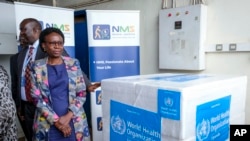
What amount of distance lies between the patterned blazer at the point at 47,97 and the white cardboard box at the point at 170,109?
52 centimetres

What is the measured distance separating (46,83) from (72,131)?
1.13 ft

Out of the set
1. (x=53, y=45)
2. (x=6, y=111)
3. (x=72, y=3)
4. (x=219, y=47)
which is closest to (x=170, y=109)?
(x=6, y=111)

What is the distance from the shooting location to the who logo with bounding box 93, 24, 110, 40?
254cm

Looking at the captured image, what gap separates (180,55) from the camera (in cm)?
238

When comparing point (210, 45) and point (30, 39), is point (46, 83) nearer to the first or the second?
point (30, 39)

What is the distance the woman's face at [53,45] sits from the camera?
1395 mm

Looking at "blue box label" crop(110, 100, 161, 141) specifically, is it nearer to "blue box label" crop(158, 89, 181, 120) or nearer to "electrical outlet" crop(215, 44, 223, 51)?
"blue box label" crop(158, 89, 181, 120)

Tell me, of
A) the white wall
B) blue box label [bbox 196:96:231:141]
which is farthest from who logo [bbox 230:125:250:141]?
the white wall

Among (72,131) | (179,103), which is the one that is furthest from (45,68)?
(179,103)

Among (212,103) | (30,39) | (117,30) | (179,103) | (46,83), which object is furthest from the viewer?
(117,30)

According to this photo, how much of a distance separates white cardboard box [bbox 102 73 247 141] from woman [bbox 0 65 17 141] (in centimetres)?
53

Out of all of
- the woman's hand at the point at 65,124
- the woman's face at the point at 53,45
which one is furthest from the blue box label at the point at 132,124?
the woman's face at the point at 53,45

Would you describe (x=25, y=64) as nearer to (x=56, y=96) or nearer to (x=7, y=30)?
(x=56, y=96)

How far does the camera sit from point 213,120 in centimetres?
74
